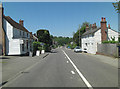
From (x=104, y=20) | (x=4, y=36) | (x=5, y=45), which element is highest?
(x=104, y=20)

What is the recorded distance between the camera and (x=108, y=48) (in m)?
24.0

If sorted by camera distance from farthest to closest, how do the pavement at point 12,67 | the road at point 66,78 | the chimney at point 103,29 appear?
1. the chimney at point 103,29
2. the pavement at point 12,67
3. the road at point 66,78

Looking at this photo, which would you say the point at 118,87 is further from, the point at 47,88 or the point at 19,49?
the point at 19,49

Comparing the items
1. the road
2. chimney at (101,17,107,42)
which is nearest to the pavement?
the road

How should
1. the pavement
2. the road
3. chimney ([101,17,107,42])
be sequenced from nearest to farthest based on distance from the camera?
the road, the pavement, chimney ([101,17,107,42])

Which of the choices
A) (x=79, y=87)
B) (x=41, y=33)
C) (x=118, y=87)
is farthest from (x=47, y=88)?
(x=41, y=33)

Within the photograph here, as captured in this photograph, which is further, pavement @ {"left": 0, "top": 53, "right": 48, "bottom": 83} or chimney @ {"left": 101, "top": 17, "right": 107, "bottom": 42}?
chimney @ {"left": 101, "top": 17, "right": 107, "bottom": 42}

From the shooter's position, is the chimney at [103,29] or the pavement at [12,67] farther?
the chimney at [103,29]

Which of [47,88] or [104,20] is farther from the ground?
[104,20]

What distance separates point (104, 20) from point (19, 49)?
20.1 meters

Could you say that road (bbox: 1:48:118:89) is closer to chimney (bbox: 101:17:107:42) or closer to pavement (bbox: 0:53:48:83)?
pavement (bbox: 0:53:48:83)

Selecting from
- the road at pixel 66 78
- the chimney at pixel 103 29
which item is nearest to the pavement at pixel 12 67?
the road at pixel 66 78

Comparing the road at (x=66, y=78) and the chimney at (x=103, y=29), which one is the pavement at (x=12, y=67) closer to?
the road at (x=66, y=78)

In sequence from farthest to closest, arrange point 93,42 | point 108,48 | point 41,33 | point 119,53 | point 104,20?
point 41,33
point 93,42
point 104,20
point 108,48
point 119,53
